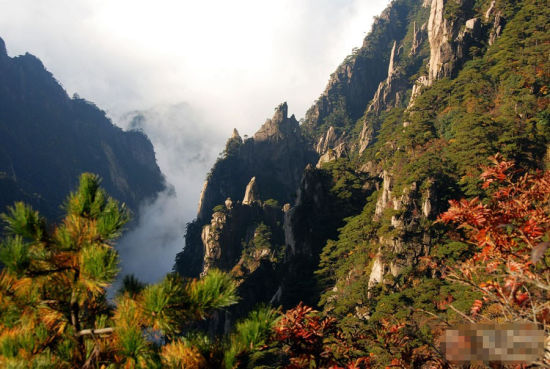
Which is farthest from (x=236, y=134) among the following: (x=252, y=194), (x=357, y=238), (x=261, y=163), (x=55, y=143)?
(x=55, y=143)

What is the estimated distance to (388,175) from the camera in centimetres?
3619

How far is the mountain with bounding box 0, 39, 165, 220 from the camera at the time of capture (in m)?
104

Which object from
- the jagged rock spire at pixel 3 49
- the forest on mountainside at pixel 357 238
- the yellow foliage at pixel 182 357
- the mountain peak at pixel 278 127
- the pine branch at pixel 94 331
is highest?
the jagged rock spire at pixel 3 49

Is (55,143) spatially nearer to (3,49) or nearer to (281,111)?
(3,49)

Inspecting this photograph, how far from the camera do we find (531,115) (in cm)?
3145

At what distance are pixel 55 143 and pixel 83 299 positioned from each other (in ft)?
442

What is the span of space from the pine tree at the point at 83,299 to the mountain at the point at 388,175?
6.99 m

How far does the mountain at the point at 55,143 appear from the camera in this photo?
104000mm

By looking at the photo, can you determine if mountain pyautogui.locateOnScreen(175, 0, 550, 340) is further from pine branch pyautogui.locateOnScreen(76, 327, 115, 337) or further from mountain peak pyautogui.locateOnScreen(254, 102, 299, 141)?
pine branch pyautogui.locateOnScreen(76, 327, 115, 337)

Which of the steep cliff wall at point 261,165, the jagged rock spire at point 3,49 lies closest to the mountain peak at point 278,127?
the steep cliff wall at point 261,165

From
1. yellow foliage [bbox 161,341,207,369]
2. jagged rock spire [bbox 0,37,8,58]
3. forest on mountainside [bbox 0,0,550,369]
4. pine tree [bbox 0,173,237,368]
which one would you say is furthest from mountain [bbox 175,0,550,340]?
jagged rock spire [bbox 0,37,8,58]

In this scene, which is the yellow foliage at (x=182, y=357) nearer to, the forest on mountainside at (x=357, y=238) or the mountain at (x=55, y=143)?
the forest on mountainside at (x=357, y=238)

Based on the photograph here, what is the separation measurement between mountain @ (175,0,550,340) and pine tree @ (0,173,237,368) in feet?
22.9

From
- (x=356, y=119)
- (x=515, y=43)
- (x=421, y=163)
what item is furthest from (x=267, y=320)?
(x=356, y=119)
